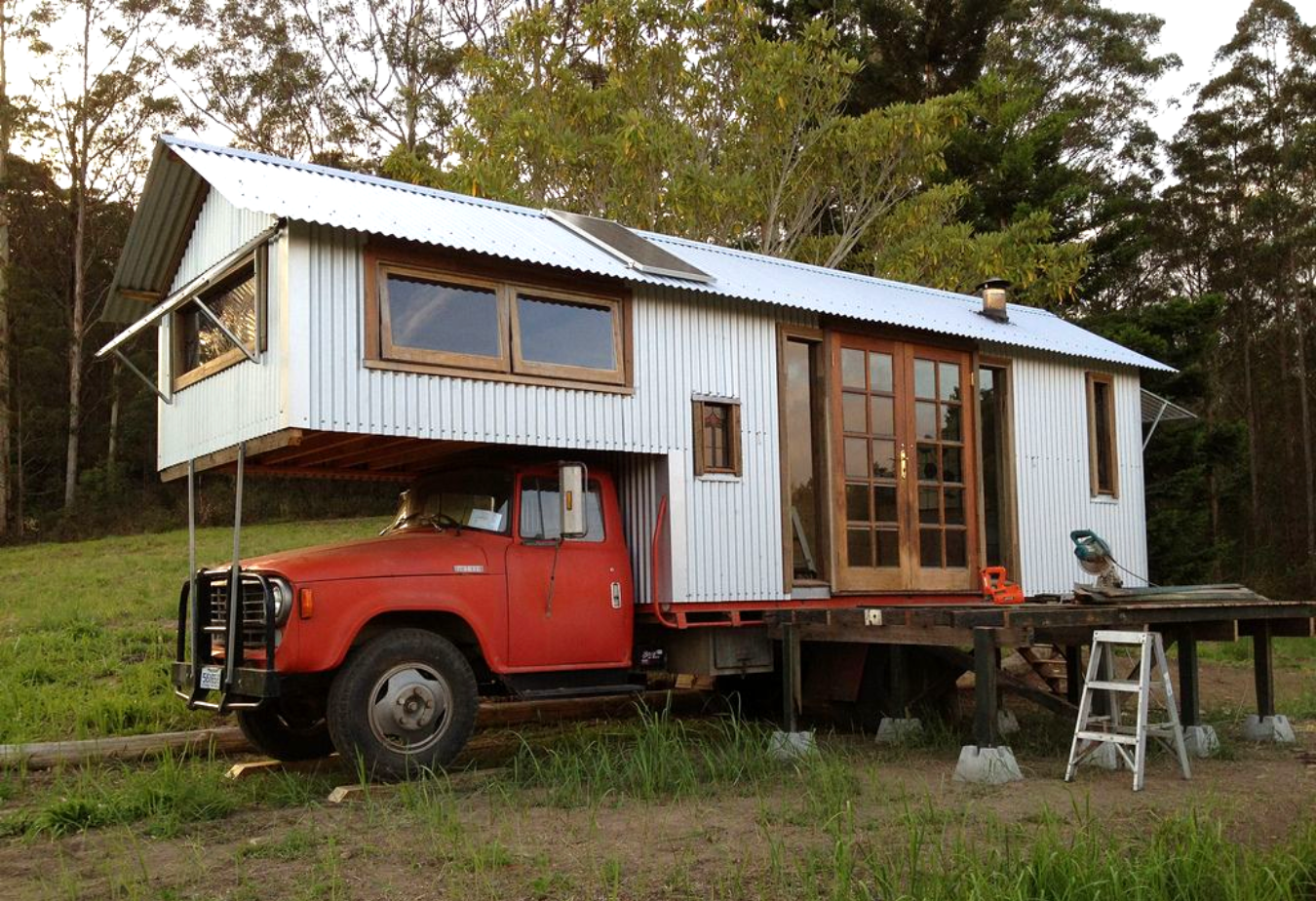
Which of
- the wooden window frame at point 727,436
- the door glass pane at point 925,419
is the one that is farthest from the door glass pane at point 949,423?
the wooden window frame at point 727,436

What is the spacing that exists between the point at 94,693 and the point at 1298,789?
879 centimetres

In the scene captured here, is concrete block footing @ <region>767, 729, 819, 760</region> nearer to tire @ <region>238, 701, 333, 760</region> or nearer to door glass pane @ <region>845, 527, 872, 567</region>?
door glass pane @ <region>845, 527, 872, 567</region>

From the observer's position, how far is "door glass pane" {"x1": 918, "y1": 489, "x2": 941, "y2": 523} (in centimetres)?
1093

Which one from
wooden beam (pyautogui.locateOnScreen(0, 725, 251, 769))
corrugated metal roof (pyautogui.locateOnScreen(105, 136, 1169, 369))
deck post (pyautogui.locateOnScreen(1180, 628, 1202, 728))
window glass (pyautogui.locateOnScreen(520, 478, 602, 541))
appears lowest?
wooden beam (pyautogui.locateOnScreen(0, 725, 251, 769))

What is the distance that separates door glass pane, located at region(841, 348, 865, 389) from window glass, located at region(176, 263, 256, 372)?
15.5ft

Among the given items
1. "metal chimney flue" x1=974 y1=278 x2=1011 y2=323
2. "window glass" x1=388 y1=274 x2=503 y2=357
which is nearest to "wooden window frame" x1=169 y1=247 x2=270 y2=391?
"window glass" x1=388 y1=274 x2=503 y2=357

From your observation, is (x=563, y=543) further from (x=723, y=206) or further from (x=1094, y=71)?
(x=1094, y=71)

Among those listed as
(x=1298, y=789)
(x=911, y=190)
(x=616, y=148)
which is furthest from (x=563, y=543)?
(x=911, y=190)

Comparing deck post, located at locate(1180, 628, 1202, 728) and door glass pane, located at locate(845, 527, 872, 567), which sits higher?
door glass pane, located at locate(845, 527, 872, 567)

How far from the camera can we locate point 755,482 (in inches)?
388

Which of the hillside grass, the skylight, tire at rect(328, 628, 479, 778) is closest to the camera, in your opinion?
tire at rect(328, 628, 479, 778)

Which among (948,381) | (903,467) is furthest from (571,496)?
(948,381)

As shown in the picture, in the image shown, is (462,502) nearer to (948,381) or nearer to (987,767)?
(987,767)

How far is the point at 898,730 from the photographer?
9.45m
